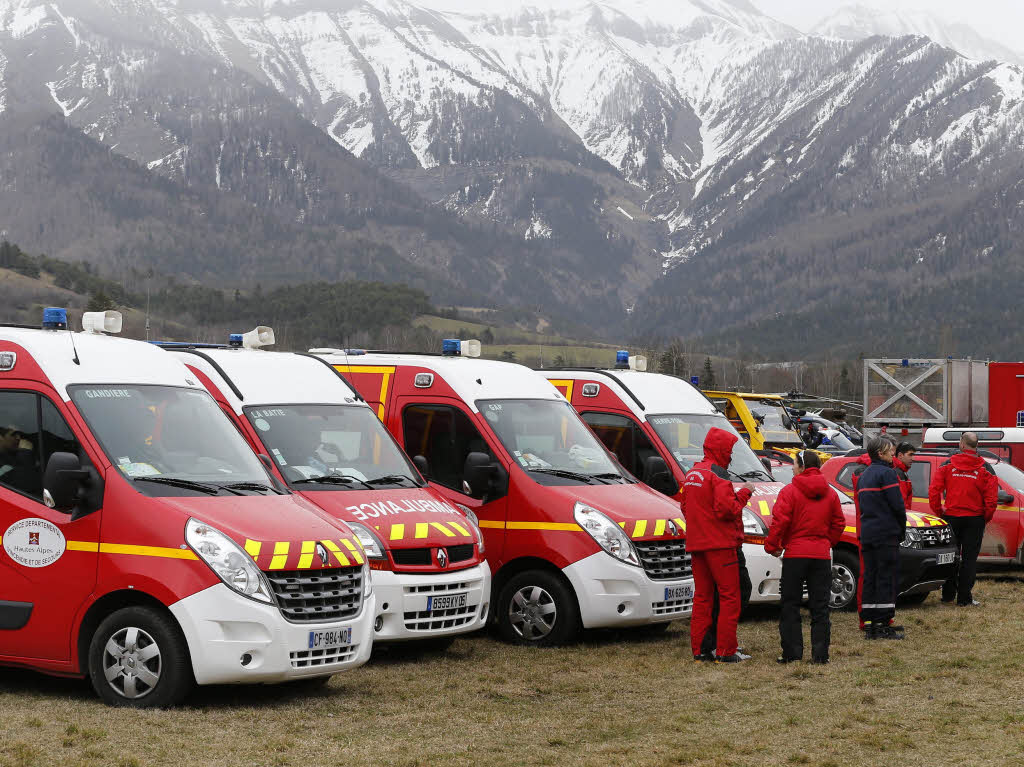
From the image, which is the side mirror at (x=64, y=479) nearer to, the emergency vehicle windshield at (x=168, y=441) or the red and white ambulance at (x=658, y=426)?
the emergency vehicle windshield at (x=168, y=441)

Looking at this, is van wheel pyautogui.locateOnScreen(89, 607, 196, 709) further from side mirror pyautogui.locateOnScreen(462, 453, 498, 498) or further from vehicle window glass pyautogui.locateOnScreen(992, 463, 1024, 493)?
vehicle window glass pyautogui.locateOnScreen(992, 463, 1024, 493)

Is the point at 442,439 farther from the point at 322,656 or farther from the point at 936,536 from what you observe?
the point at 936,536

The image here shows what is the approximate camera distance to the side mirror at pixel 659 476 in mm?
12984

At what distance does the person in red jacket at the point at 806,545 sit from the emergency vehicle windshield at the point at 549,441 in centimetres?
191

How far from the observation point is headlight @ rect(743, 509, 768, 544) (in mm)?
12859

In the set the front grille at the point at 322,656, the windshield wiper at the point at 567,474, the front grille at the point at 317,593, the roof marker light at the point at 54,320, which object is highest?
the roof marker light at the point at 54,320

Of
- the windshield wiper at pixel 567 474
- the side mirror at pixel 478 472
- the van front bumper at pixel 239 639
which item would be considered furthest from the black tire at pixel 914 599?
the van front bumper at pixel 239 639

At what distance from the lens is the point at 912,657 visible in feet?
36.9

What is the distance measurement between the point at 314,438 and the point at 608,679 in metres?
2.95

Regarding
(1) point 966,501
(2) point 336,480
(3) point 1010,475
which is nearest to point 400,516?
(2) point 336,480

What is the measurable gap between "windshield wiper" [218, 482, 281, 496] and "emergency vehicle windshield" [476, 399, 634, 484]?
311cm

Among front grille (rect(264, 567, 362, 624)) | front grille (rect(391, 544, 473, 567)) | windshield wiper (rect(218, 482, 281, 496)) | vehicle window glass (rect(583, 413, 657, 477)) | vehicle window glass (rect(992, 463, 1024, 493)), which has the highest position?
vehicle window glass (rect(583, 413, 657, 477))

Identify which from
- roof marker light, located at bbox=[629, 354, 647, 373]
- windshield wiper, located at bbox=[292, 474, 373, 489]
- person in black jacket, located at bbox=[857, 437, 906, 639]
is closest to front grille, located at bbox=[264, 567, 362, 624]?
windshield wiper, located at bbox=[292, 474, 373, 489]

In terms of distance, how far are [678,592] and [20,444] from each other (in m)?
5.51
